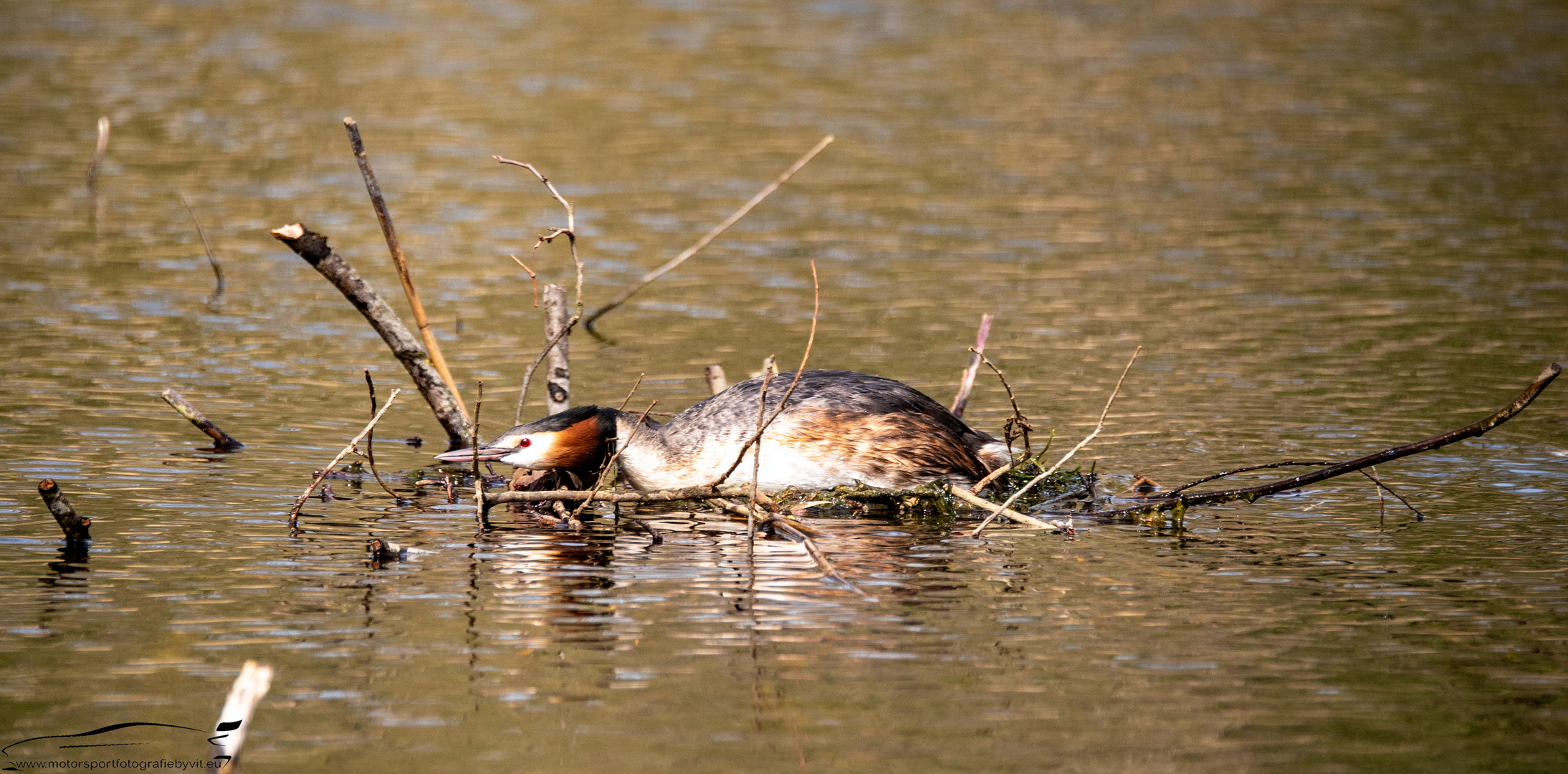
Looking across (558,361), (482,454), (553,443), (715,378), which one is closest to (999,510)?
(553,443)

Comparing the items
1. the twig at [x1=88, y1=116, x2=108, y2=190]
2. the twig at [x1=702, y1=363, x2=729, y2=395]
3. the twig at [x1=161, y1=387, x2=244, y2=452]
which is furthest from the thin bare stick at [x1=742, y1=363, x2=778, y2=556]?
the twig at [x1=88, y1=116, x2=108, y2=190]

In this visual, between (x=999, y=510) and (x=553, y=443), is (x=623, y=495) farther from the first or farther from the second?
(x=999, y=510)

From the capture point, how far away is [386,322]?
421 inches

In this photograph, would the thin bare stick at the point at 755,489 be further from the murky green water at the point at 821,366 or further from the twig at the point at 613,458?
the twig at the point at 613,458

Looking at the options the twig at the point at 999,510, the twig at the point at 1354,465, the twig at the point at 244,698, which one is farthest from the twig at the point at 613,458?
the twig at the point at 244,698

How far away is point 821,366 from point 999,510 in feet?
16.0

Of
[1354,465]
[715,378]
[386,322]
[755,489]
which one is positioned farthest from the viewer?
[715,378]

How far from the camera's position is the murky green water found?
700 centimetres

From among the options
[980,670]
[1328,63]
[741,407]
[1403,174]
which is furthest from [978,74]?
[980,670]

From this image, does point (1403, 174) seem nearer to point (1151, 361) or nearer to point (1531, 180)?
point (1531, 180)

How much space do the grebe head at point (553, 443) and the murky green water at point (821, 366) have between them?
408 millimetres

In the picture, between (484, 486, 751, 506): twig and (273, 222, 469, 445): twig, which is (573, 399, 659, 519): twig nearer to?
(484, 486, 751, 506): twig

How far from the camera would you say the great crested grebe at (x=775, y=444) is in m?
10.1

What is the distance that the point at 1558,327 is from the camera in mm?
15164
